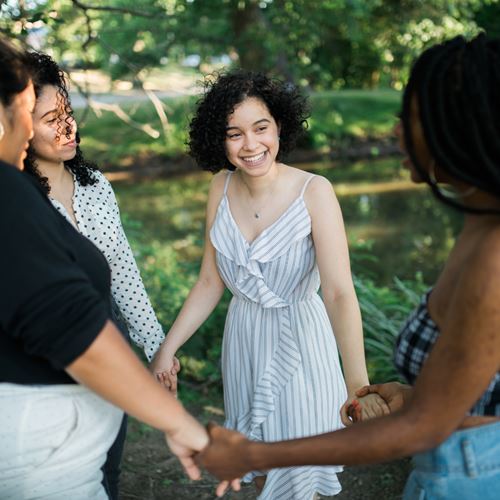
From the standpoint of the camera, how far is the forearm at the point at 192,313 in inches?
114

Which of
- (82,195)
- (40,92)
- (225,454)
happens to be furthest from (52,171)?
(225,454)

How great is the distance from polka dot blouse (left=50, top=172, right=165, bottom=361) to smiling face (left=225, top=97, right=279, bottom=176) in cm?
53

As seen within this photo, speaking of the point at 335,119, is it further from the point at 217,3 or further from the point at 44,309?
the point at 44,309

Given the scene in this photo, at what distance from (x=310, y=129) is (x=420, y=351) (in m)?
16.7

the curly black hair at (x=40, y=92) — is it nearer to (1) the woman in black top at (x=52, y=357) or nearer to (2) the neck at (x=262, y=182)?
(2) the neck at (x=262, y=182)

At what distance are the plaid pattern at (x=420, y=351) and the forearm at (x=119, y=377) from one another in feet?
1.92

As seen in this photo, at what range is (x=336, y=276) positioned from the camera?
2705 millimetres

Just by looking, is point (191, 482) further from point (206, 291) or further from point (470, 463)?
point (470, 463)

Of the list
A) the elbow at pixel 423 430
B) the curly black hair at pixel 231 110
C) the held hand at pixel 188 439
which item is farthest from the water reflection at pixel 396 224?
the elbow at pixel 423 430

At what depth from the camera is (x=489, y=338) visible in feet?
4.82

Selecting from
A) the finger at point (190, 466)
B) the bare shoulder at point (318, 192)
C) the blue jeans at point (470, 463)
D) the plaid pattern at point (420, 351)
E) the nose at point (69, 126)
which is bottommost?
the finger at point (190, 466)

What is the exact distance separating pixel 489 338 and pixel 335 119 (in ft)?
60.4

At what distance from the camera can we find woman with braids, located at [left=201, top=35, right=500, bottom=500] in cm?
149

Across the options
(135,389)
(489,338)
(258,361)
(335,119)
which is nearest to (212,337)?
(258,361)
